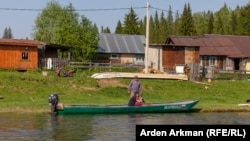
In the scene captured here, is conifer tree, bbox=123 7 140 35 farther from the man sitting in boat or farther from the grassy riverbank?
the man sitting in boat

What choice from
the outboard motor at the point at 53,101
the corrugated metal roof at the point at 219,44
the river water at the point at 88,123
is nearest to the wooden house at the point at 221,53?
the corrugated metal roof at the point at 219,44

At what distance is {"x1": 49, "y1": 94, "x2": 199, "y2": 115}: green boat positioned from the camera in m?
27.3

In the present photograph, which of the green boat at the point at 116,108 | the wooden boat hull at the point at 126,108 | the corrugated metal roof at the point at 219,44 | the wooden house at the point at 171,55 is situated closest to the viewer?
the green boat at the point at 116,108

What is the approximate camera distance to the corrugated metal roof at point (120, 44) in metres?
80.8

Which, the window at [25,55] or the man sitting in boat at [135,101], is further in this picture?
the window at [25,55]

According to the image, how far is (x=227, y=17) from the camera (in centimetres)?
16738

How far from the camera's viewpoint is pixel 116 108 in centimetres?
2839

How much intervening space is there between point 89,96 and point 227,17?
13761 cm

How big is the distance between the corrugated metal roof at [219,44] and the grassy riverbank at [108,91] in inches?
1141

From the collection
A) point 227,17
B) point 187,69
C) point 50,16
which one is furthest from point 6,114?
point 227,17

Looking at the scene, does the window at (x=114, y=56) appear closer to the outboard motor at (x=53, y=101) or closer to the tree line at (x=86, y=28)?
the tree line at (x=86, y=28)

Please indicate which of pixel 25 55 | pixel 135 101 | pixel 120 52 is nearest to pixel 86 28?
pixel 120 52

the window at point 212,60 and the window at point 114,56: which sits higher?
the window at point 114,56

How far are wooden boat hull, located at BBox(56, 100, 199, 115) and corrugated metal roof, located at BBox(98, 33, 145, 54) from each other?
165 ft
